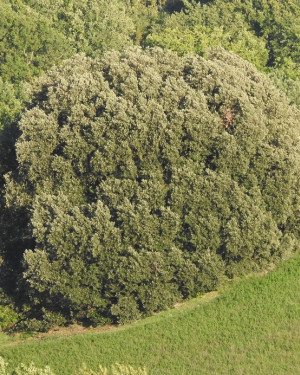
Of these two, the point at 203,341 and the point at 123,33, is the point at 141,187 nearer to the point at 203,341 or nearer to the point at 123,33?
the point at 203,341

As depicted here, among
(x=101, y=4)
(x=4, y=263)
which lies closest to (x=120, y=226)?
(x=4, y=263)

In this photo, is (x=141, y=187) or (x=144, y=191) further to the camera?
(x=141, y=187)

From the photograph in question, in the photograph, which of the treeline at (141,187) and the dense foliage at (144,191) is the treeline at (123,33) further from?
the dense foliage at (144,191)

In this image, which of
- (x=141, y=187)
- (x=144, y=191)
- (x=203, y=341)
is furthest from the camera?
(x=141, y=187)

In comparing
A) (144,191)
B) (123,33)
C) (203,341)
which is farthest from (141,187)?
(123,33)

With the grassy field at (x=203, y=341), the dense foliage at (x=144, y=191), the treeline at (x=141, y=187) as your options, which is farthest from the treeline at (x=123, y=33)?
the grassy field at (x=203, y=341)

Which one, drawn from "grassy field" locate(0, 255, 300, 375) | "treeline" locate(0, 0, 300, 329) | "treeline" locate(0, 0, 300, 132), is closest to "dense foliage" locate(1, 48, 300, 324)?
"treeline" locate(0, 0, 300, 329)

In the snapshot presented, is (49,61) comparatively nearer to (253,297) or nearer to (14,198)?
(14,198)

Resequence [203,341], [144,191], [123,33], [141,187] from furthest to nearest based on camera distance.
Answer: [123,33] < [141,187] < [144,191] < [203,341]
